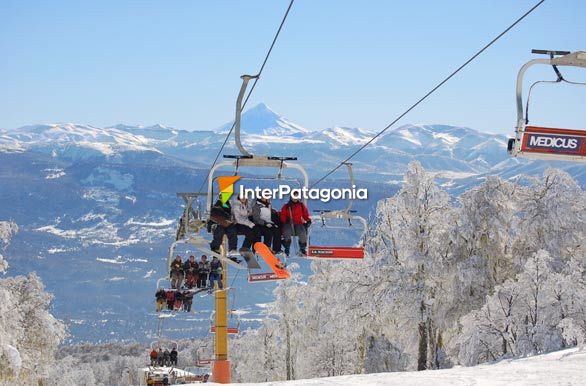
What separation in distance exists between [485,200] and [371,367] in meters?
12.3

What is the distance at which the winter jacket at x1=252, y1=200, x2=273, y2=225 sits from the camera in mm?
17734

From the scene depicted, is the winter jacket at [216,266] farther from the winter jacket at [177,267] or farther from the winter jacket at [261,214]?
the winter jacket at [261,214]

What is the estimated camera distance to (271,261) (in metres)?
17.7

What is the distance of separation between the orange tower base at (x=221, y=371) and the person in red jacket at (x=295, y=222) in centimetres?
912

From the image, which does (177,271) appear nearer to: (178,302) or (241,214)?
(178,302)

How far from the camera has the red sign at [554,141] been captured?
35.6 ft

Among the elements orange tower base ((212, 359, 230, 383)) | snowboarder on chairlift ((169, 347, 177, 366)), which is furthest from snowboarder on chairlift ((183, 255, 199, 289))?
snowboarder on chairlift ((169, 347, 177, 366))

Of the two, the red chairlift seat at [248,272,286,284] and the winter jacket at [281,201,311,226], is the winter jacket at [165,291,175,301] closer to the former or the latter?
the red chairlift seat at [248,272,286,284]

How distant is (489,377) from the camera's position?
12.7 metres

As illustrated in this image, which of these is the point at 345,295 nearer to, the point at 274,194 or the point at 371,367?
the point at 371,367

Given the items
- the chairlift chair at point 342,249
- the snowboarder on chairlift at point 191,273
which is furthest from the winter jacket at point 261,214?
the snowboarder on chairlift at point 191,273

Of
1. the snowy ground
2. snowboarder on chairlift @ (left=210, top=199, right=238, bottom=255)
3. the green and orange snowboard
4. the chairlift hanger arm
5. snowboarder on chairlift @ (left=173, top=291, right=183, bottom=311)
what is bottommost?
snowboarder on chairlift @ (left=173, top=291, right=183, bottom=311)

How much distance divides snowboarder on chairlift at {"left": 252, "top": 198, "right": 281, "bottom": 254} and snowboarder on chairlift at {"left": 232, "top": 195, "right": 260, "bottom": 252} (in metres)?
0.11

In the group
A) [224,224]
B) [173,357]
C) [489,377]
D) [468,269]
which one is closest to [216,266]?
[224,224]
